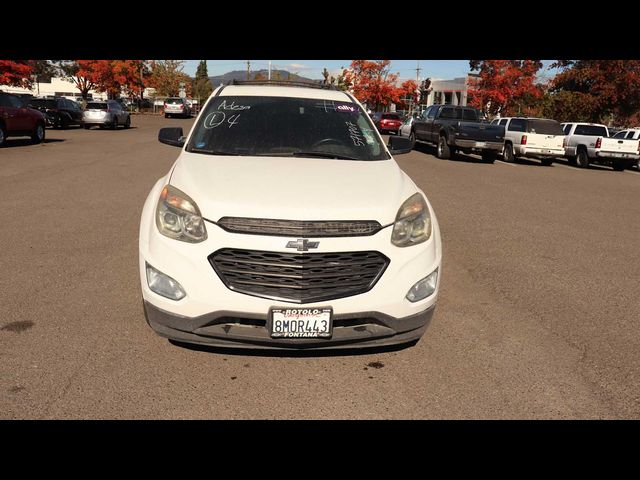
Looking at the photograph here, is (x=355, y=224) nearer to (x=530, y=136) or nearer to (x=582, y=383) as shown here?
(x=582, y=383)

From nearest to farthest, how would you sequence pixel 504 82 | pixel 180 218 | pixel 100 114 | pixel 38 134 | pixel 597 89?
pixel 180 218
pixel 38 134
pixel 100 114
pixel 597 89
pixel 504 82

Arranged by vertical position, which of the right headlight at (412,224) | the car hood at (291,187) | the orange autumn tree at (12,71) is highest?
the orange autumn tree at (12,71)

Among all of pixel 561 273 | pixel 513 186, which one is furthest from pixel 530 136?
pixel 561 273

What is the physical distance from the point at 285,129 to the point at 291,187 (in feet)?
4.53

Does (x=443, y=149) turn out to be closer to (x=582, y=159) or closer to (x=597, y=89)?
(x=582, y=159)

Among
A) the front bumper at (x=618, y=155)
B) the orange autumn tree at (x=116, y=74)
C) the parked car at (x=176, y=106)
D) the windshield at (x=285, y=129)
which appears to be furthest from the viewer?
the orange autumn tree at (x=116, y=74)

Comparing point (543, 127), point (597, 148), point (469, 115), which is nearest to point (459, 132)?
point (469, 115)

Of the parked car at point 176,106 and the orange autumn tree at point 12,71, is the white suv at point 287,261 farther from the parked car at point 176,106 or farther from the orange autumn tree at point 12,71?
the parked car at point 176,106

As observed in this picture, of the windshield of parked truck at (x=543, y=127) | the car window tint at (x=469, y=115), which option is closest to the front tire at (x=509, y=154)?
the windshield of parked truck at (x=543, y=127)

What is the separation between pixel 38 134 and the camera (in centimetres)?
2114

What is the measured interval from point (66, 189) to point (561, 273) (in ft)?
29.7

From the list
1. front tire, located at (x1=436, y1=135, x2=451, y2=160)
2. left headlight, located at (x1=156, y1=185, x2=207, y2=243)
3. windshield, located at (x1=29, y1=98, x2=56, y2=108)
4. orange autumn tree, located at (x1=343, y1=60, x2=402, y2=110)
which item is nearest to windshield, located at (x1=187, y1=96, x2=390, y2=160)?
left headlight, located at (x1=156, y1=185, x2=207, y2=243)

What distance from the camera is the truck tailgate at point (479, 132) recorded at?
64.5ft
